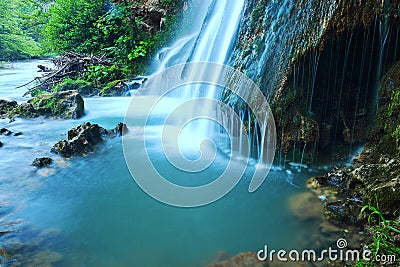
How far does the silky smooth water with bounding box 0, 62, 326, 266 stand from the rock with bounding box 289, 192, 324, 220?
0.08 meters

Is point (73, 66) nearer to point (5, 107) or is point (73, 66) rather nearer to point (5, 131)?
point (5, 107)

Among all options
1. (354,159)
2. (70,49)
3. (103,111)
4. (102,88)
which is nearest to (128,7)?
(70,49)

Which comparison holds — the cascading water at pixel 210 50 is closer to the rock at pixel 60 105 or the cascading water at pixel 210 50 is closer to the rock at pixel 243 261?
the rock at pixel 60 105

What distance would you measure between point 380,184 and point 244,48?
11.5 feet

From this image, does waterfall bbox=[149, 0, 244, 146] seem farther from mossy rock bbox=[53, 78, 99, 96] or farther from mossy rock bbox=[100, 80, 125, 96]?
mossy rock bbox=[53, 78, 99, 96]

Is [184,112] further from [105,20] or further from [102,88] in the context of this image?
[105,20]

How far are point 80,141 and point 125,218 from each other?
100 inches

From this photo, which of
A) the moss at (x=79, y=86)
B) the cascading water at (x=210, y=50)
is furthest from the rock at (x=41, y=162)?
the moss at (x=79, y=86)

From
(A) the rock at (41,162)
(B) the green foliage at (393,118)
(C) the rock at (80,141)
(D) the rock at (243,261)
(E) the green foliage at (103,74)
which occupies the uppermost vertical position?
(E) the green foliage at (103,74)

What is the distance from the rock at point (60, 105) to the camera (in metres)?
7.89

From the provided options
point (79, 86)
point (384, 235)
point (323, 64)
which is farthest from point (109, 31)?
point (384, 235)

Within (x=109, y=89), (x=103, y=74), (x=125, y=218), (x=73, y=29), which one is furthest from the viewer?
(x=73, y=29)

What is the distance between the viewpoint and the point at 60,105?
26.2 feet

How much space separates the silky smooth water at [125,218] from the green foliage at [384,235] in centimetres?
63
